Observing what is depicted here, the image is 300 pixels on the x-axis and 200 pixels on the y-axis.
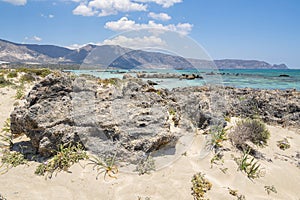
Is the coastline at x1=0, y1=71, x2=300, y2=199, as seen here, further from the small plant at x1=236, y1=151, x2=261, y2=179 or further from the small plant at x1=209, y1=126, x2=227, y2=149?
the small plant at x1=209, y1=126, x2=227, y2=149

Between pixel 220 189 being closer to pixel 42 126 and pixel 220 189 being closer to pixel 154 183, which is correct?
pixel 154 183

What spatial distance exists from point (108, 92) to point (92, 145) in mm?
1757

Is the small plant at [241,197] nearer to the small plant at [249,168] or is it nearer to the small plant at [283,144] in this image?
the small plant at [249,168]

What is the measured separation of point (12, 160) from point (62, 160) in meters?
1.18

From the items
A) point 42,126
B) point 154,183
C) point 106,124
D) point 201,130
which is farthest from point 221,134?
point 42,126

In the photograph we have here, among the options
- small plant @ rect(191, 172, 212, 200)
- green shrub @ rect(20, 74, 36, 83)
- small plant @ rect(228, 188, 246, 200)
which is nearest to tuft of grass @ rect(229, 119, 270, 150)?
small plant @ rect(228, 188, 246, 200)

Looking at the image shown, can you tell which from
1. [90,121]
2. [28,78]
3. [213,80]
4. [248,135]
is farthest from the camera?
[28,78]

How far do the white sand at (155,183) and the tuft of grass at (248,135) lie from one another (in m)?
0.88

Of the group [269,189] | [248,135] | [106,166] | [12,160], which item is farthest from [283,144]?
[12,160]

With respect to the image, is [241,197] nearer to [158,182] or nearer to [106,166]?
[158,182]

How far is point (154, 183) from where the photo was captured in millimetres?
4477

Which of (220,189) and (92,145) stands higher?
(92,145)

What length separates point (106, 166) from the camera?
16.1 feet

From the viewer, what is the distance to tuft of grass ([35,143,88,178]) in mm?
4742
